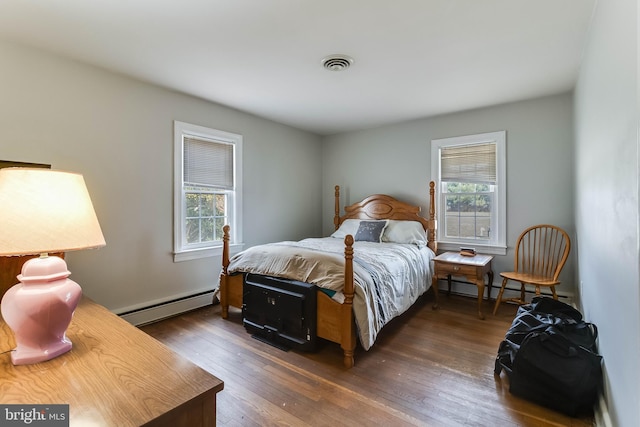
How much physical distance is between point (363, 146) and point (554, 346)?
137 inches

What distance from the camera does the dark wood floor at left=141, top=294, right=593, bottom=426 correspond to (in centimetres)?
168

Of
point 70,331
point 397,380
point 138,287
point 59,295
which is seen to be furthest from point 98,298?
point 397,380

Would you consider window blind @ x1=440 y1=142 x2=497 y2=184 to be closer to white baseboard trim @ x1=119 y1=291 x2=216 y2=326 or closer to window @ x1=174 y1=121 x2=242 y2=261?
window @ x1=174 y1=121 x2=242 y2=261

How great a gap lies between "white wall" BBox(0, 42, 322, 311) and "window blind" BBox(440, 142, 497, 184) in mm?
2656

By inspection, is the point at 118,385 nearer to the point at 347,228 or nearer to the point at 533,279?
the point at 533,279

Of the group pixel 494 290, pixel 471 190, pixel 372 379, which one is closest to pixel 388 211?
pixel 471 190

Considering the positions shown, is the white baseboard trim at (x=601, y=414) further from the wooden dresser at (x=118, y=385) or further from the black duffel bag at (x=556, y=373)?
the wooden dresser at (x=118, y=385)

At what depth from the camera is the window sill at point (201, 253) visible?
10.4 feet

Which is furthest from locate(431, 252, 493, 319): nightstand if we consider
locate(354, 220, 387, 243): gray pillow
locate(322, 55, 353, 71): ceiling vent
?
locate(322, 55, 353, 71): ceiling vent

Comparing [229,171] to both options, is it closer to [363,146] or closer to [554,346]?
[363,146]

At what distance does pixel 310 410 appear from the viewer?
5.66 ft

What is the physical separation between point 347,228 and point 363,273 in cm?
197

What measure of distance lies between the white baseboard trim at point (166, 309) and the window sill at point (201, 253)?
1.40ft

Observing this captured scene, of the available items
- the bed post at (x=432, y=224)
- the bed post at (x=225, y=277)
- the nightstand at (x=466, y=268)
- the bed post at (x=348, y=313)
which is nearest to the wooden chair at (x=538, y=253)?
the nightstand at (x=466, y=268)
